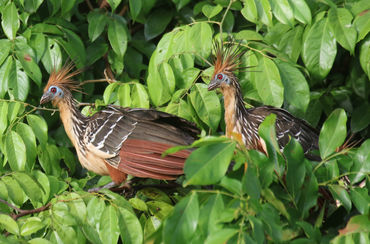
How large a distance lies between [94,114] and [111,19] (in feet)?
3.34

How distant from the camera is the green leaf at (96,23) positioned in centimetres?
508

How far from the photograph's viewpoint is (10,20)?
177 inches

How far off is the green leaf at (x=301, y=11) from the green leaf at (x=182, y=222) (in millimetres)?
2144

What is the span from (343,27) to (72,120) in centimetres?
205

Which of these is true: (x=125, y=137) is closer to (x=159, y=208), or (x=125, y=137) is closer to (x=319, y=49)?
(x=159, y=208)

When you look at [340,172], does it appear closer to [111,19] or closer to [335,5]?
[335,5]

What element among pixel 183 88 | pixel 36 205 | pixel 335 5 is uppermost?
pixel 335 5

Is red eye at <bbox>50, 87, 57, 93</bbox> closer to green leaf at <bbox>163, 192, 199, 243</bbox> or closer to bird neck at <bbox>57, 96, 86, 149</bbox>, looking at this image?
bird neck at <bbox>57, 96, 86, 149</bbox>

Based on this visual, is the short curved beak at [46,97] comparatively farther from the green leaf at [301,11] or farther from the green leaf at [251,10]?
the green leaf at [301,11]

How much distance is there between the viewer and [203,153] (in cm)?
217

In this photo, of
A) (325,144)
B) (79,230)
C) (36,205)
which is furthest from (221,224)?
(36,205)

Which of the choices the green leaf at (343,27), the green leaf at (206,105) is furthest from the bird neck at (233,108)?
the green leaf at (343,27)

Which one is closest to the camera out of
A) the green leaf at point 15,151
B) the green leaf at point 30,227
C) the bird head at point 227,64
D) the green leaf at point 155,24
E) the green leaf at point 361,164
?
the green leaf at point 361,164

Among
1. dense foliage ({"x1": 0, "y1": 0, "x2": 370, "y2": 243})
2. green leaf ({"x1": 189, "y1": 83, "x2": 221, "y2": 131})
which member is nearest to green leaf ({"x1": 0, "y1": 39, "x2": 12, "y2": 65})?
dense foliage ({"x1": 0, "y1": 0, "x2": 370, "y2": 243})
